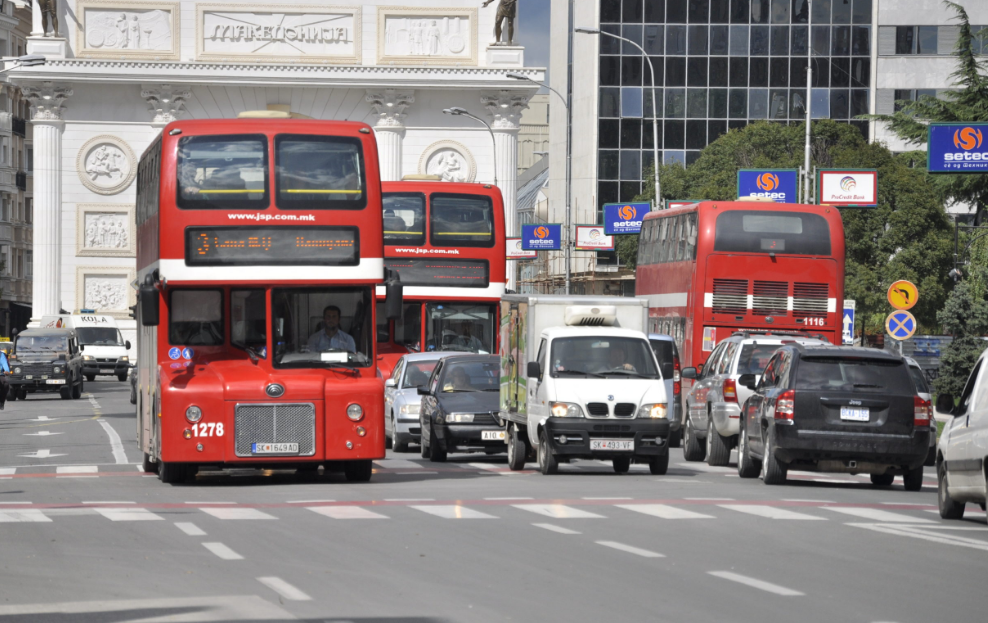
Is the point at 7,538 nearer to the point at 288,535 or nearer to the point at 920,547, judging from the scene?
the point at 288,535

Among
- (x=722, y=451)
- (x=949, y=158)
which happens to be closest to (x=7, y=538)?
(x=722, y=451)

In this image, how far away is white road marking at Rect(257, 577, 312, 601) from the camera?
1020 centimetres

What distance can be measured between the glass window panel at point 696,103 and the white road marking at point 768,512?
8096 centimetres

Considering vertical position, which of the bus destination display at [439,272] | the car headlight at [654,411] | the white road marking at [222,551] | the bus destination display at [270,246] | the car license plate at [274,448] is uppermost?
the bus destination display at [270,246]

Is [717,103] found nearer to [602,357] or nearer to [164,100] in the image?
[164,100]

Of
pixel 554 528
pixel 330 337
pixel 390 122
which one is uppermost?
pixel 390 122

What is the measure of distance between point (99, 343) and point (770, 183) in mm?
26901

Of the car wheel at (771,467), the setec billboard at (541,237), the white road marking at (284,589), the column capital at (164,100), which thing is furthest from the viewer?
the column capital at (164,100)

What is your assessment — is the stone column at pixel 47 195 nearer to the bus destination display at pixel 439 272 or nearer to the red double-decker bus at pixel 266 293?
the bus destination display at pixel 439 272

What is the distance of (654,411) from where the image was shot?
2122cm

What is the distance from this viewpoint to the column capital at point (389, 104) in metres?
69.4

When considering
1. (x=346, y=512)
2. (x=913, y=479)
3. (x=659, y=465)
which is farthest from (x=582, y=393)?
(x=346, y=512)

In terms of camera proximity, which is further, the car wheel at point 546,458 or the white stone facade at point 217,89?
the white stone facade at point 217,89

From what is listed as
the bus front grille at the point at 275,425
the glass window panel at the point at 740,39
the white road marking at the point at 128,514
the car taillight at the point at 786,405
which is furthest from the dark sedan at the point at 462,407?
the glass window panel at the point at 740,39
